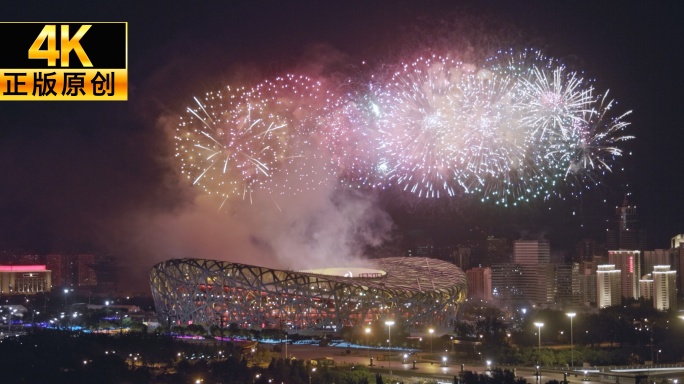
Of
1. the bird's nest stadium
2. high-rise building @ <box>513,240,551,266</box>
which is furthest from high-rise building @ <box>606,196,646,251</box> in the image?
the bird's nest stadium

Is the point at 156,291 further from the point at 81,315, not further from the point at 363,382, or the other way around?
the point at 363,382

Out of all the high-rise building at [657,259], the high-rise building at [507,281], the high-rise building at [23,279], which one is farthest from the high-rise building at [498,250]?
the high-rise building at [23,279]

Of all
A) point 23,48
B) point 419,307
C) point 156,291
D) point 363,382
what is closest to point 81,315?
point 156,291

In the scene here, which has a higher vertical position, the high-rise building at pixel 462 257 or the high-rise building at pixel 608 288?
the high-rise building at pixel 462 257

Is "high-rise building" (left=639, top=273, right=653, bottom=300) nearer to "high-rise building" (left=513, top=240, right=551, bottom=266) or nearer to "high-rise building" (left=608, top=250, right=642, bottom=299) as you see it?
"high-rise building" (left=608, top=250, right=642, bottom=299)

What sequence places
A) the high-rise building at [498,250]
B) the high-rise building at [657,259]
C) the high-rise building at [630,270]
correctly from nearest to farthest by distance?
the high-rise building at [630,270]
the high-rise building at [657,259]
the high-rise building at [498,250]

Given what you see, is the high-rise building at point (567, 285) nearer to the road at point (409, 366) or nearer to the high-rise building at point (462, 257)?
the high-rise building at point (462, 257)
